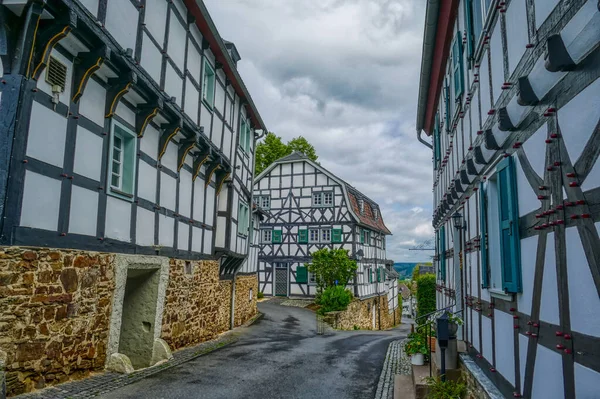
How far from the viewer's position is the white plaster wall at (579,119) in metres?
2.55

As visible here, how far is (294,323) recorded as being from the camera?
726 inches

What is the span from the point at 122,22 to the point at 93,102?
4.87 feet

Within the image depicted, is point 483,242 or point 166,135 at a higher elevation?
point 166,135

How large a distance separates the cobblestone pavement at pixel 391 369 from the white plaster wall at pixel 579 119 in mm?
5389

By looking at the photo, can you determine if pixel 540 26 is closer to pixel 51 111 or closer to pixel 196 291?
pixel 51 111

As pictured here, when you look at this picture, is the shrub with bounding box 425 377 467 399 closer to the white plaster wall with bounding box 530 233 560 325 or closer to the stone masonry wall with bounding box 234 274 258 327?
the white plaster wall with bounding box 530 233 560 325

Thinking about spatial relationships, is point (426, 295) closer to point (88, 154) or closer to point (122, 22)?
point (88, 154)

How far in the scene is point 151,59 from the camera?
834cm

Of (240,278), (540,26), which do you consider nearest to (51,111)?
(540,26)

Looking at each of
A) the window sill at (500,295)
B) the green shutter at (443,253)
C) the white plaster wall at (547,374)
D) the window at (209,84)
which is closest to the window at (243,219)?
the window at (209,84)

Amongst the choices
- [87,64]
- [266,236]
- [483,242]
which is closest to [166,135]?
[87,64]

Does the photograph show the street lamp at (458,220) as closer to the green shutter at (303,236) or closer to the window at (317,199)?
the window at (317,199)

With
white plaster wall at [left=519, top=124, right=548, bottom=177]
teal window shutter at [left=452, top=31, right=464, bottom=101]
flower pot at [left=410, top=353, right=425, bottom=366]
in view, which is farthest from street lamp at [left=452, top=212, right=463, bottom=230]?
white plaster wall at [left=519, top=124, right=548, bottom=177]

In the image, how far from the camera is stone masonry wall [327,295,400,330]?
2116 centimetres
